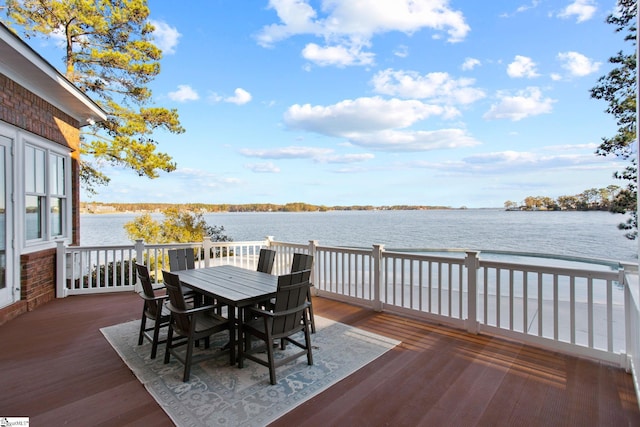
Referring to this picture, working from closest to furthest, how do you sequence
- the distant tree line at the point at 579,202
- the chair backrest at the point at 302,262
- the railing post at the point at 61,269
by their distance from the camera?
the chair backrest at the point at 302,262, the railing post at the point at 61,269, the distant tree line at the point at 579,202

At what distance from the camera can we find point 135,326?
13.4 feet

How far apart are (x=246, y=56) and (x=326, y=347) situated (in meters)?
10.8

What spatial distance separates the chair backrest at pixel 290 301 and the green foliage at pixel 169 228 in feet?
28.5

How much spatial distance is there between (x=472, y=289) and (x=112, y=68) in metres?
11.2

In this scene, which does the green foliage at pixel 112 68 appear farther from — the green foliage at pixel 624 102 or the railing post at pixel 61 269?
the green foliage at pixel 624 102

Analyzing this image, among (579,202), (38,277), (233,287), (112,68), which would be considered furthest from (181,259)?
(579,202)

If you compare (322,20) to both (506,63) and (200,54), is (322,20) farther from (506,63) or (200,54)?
(506,63)

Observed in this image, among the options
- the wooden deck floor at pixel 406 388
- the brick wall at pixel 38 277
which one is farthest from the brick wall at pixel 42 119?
the wooden deck floor at pixel 406 388

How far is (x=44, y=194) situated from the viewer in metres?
5.28

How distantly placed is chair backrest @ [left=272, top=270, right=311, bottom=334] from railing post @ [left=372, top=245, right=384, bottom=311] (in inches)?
77.4

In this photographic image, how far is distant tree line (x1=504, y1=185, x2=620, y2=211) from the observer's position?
6.88 meters

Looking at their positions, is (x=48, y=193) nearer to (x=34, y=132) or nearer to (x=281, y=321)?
(x=34, y=132)

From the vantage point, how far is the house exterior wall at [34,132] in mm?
4254

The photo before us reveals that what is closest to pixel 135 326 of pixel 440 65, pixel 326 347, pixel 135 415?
pixel 135 415
